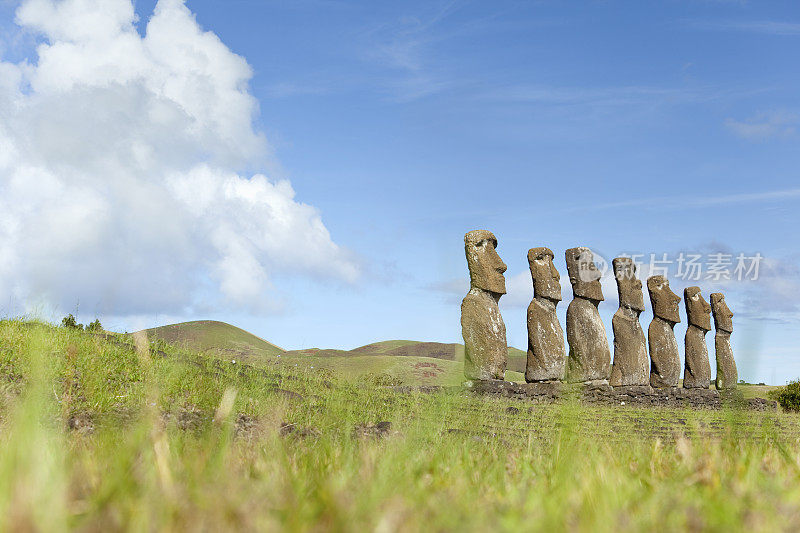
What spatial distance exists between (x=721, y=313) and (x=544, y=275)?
11348 millimetres

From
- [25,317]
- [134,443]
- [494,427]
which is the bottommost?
[494,427]

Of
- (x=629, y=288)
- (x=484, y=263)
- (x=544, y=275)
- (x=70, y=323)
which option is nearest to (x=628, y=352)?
(x=629, y=288)

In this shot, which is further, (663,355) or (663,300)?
(663,300)

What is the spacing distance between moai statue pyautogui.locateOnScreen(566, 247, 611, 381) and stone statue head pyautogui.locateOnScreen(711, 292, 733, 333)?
890 cm

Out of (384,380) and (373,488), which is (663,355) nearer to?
(384,380)

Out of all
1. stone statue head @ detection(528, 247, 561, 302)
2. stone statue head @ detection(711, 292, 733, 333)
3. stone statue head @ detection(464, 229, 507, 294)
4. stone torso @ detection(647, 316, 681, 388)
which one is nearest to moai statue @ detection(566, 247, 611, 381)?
stone statue head @ detection(528, 247, 561, 302)

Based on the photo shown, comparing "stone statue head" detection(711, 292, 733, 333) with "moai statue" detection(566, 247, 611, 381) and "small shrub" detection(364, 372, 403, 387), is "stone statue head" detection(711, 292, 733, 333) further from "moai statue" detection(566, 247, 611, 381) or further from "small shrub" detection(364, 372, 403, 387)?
"small shrub" detection(364, 372, 403, 387)

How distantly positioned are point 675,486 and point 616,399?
1578cm

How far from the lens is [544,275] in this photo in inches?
659

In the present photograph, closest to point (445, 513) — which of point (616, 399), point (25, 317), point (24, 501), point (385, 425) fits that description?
point (24, 501)

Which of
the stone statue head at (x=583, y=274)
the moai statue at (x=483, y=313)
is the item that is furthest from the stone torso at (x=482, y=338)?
the stone statue head at (x=583, y=274)

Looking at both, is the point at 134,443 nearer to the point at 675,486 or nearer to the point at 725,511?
the point at 725,511

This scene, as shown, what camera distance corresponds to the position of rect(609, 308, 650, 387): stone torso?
1908 centimetres

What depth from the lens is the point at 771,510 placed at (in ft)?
5.35
